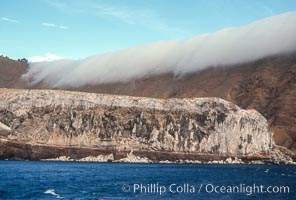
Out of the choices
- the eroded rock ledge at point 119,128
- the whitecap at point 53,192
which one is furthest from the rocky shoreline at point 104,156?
the whitecap at point 53,192

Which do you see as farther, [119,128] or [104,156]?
[119,128]

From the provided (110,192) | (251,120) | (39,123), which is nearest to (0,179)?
(110,192)

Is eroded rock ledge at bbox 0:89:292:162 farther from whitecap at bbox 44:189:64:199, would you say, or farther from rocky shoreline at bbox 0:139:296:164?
whitecap at bbox 44:189:64:199

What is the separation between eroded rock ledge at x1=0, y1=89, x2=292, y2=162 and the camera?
14800 centimetres

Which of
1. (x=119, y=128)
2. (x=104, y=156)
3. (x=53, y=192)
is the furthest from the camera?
(x=119, y=128)

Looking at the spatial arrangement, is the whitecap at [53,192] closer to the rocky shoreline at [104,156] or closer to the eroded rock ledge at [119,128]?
the rocky shoreline at [104,156]

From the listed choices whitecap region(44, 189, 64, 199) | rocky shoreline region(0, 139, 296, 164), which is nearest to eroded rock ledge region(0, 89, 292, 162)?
rocky shoreline region(0, 139, 296, 164)

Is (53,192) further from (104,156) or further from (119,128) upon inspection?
(119,128)

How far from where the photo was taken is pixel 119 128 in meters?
159

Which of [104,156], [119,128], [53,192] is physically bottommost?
[53,192]

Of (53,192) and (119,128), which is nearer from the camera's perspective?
(53,192)

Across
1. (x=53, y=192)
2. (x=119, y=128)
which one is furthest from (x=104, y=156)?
(x=53, y=192)

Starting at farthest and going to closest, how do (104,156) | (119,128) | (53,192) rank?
(119,128), (104,156), (53,192)

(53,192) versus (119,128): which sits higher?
(119,128)
